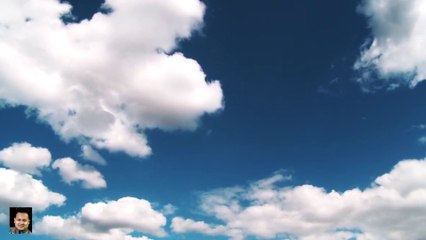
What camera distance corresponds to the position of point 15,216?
62594 mm

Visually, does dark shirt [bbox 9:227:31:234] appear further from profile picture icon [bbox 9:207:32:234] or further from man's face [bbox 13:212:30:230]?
man's face [bbox 13:212:30:230]

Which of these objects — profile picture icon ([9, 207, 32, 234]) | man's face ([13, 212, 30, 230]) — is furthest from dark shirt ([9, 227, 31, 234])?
man's face ([13, 212, 30, 230])

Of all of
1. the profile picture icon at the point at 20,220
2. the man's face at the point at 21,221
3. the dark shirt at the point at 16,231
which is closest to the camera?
the dark shirt at the point at 16,231

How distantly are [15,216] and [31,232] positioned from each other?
3661 mm

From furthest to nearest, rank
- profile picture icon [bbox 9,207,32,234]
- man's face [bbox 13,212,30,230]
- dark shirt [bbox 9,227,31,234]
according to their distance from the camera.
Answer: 1. man's face [bbox 13,212,30,230]
2. profile picture icon [bbox 9,207,32,234]
3. dark shirt [bbox 9,227,31,234]

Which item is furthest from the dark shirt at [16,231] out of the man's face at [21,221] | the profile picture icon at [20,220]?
the man's face at [21,221]

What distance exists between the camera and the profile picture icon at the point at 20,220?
201ft

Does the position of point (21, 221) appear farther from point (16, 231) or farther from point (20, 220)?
point (16, 231)

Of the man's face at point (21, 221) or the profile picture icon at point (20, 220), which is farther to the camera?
the man's face at point (21, 221)

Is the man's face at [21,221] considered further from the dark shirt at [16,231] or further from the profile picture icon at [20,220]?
the dark shirt at [16,231]

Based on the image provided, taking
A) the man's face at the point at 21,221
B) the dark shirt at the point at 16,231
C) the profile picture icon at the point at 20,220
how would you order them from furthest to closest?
the man's face at the point at 21,221 → the profile picture icon at the point at 20,220 → the dark shirt at the point at 16,231

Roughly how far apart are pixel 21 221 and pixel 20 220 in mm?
235

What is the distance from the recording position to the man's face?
61469mm

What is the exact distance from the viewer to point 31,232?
6181cm
